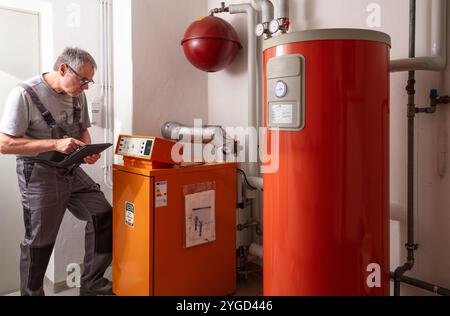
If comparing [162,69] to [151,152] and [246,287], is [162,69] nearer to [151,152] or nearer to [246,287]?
[151,152]

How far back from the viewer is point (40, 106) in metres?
1.94

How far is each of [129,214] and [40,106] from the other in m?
0.71

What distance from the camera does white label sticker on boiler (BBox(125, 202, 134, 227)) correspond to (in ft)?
6.69

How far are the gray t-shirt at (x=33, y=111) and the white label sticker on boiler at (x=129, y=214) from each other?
0.54 metres

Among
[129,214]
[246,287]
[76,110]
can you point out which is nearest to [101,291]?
[129,214]

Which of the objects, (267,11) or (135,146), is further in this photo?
(267,11)

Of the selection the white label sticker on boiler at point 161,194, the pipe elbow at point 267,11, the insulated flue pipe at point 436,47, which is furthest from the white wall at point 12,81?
the insulated flue pipe at point 436,47

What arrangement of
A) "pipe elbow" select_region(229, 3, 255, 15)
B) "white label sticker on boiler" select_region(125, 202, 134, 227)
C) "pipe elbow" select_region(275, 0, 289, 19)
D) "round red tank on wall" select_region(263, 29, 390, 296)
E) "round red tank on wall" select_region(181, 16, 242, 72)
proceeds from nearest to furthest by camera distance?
"round red tank on wall" select_region(263, 29, 390, 296)
"white label sticker on boiler" select_region(125, 202, 134, 227)
"pipe elbow" select_region(275, 0, 289, 19)
"round red tank on wall" select_region(181, 16, 242, 72)
"pipe elbow" select_region(229, 3, 255, 15)

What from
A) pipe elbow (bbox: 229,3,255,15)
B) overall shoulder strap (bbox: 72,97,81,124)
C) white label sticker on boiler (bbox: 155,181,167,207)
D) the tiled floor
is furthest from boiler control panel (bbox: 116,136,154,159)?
pipe elbow (bbox: 229,3,255,15)

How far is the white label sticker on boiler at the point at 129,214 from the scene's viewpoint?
204 cm

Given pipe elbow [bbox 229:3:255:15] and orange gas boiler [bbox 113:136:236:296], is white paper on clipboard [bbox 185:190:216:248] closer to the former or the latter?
orange gas boiler [bbox 113:136:236:296]

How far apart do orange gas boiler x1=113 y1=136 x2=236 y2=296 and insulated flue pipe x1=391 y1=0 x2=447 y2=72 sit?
1.08 metres
